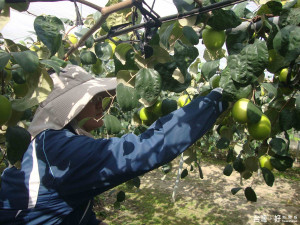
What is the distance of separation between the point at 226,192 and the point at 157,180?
1698mm

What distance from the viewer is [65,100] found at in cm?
107

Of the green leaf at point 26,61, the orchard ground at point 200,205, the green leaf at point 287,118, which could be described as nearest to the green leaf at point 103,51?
the green leaf at point 26,61

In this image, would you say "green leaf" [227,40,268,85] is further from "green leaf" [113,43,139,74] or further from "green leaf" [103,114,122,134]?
"green leaf" [103,114,122,134]

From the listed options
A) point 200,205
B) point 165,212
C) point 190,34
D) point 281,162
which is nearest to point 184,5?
point 190,34

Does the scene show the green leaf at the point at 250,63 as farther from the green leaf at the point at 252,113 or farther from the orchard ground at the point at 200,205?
the orchard ground at the point at 200,205

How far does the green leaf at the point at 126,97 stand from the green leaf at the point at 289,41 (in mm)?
436

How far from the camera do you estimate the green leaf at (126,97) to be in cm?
78

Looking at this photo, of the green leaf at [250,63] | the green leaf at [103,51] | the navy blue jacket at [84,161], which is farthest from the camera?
the green leaf at [103,51]

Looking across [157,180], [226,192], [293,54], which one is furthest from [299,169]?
[293,54]

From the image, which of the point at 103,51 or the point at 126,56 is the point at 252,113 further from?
the point at 103,51

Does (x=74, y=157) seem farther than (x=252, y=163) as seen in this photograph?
No

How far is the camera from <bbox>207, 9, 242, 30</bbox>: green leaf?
71cm

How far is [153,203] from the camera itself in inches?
189

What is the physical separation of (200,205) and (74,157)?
4.31 m
